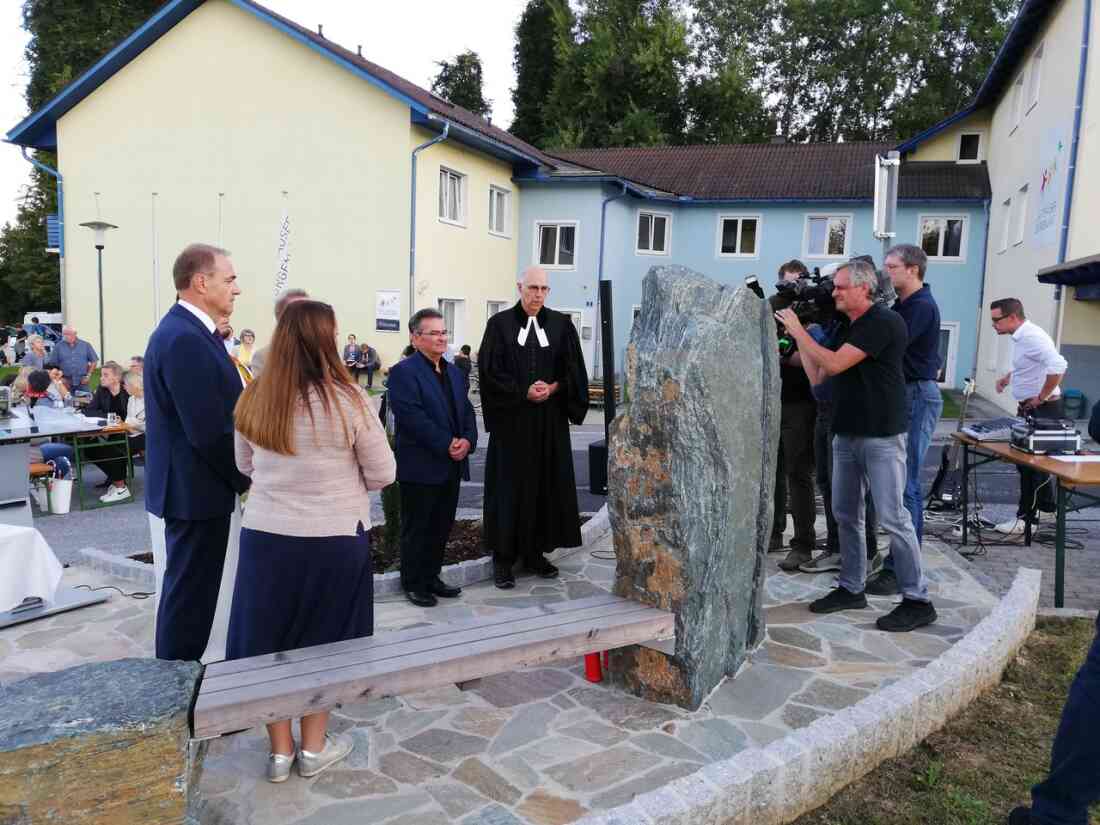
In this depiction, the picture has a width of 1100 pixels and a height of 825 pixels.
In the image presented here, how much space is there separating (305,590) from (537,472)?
2.61 m

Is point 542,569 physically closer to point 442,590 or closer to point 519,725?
point 442,590

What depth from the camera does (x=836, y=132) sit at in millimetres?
39156

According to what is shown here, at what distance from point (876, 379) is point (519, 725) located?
107 inches

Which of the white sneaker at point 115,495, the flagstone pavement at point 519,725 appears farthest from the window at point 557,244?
the flagstone pavement at point 519,725

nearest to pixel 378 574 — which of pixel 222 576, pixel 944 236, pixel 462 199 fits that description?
pixel 222 576

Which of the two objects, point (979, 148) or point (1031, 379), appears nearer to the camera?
point (1031, 379)

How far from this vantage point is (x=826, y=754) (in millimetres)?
3217

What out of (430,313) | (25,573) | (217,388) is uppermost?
(430,313)

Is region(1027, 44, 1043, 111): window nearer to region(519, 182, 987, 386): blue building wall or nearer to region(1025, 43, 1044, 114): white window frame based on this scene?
region(1025, 43, 1044, 114): white window frame

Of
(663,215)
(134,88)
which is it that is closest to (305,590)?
(134,88)

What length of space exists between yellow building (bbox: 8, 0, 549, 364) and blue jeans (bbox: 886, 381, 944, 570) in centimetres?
1432

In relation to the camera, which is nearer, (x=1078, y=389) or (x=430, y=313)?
(x=430, y=313)

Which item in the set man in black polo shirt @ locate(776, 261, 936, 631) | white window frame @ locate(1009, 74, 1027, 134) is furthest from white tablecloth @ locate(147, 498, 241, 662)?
white window frame @ locate(1009, 74, 1027, 134)

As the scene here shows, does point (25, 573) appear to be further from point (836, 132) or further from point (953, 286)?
point (836, 132)
